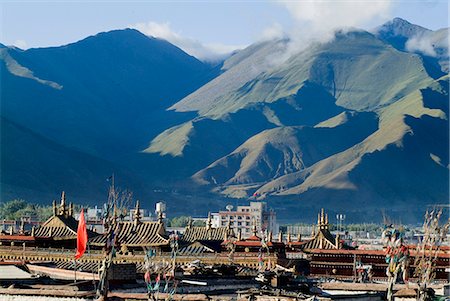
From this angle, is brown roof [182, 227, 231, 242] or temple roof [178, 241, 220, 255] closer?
temple roof [178, 241, 220, 255]

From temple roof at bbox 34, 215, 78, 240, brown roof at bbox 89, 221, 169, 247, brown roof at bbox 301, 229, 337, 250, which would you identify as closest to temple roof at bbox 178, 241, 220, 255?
brown roof at bbox 89, 221, 169, 247

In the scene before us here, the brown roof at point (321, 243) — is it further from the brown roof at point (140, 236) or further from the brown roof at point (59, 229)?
the brown roof at point (59, 229)

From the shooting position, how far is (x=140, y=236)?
267 feet

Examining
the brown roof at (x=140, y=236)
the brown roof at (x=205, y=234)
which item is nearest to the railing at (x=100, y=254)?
the brown roof at (x=140, y=236)

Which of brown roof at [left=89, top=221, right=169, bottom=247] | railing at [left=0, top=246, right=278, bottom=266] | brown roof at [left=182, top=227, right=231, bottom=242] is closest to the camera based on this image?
railing at [left=0, top=246, right=278, bottom=266]

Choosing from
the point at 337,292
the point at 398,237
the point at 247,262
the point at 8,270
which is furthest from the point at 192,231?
the point at 398,237

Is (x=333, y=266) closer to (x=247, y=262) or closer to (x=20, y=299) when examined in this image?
(x=247, y=262)

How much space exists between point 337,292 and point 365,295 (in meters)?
3.72

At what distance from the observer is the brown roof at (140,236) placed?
79.6 m

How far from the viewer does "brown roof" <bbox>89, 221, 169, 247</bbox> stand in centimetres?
7962

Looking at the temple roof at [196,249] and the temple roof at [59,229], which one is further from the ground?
the temple roof at [59,229]

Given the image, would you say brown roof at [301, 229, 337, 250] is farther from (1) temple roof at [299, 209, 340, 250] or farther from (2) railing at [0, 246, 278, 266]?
(2) railing at [0, 246, 278, 266]

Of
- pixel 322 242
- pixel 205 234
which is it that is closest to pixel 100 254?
pixel 322 242

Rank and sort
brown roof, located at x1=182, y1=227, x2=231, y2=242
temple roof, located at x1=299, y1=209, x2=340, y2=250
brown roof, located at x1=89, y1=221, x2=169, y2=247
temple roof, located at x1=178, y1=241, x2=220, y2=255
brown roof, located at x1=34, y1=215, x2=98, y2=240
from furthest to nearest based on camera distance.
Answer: brown roof, located at x1=182, y1=227, x2=231, y2=242 < temple roof, located at x1=299, y1=209, x2=340, y2=250 < brown roof, located at x1=34, y1=215, x2=98, y2=240 < brown roof, located at x1=89, y1=221, x2=169, y2=247 < temple roof, located at x1=178, y1=241, x2=220, y2=255
